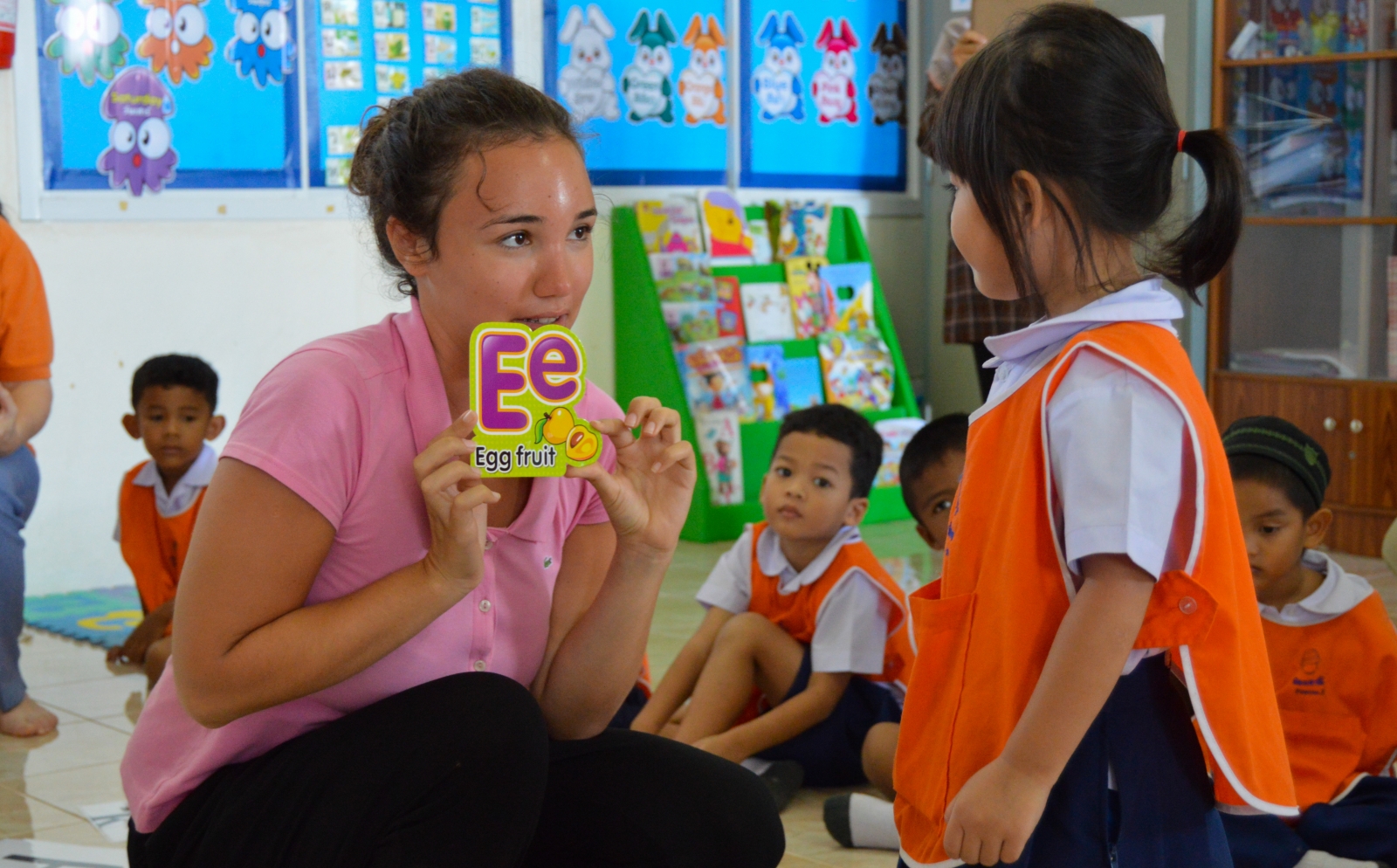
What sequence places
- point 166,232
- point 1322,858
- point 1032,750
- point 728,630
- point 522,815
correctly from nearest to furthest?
point 1032,750 → point 522,815 → point 1322,858 → point 728,630 → point 166,232

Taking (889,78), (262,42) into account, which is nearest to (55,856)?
(262,42)

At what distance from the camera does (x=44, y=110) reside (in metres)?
3.93

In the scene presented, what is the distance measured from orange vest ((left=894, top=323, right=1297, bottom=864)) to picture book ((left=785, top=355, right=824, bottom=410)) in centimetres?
391

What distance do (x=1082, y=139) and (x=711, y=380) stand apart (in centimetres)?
372

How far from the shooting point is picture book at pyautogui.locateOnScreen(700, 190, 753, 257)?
5.23m

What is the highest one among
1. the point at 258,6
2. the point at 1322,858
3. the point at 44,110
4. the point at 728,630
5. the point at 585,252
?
the point at 258,6

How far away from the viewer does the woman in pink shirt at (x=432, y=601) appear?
1.28m

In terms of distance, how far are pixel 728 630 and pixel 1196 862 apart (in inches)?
50.7

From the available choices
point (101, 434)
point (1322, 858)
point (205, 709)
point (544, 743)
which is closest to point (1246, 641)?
point (544, 743)

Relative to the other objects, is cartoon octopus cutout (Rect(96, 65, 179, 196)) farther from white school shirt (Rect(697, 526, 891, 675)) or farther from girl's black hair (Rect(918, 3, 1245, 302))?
girl's black hair (Rect(918, 3, 1245, 302))

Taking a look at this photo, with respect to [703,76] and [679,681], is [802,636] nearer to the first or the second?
[679,681]

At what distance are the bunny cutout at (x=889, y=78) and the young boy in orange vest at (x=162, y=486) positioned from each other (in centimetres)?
356

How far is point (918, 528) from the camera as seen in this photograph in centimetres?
246

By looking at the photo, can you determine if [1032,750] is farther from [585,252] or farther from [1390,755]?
[1390,755]
